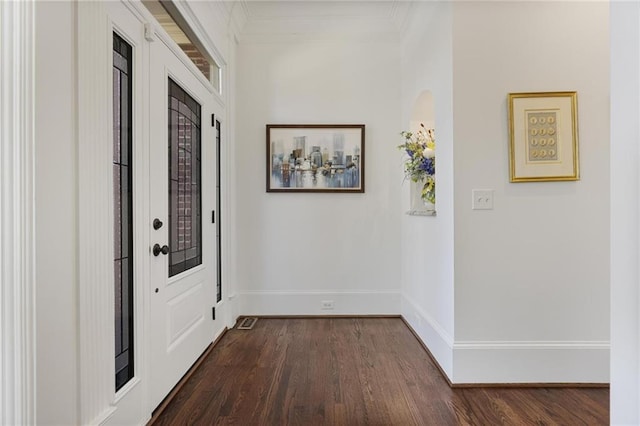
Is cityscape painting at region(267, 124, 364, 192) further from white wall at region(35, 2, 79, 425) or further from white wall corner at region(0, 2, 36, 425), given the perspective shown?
white wall corner at region(0, 2, 36, 425)

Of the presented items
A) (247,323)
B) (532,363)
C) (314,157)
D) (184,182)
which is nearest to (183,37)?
(184,182)

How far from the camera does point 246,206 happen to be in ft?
11.5

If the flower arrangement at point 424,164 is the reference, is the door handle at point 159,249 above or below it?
below

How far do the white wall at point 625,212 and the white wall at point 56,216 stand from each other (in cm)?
174

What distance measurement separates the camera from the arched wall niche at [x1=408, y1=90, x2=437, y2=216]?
3000mm

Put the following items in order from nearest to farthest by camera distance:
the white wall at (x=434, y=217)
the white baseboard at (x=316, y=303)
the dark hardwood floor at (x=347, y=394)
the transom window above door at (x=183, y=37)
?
the dark hardwood floor at (x=347, y=394) < the transom window above door at (x=183, y=37) < the white wall at (x=434, y=217) < the white baseboard at (x=316, y=303)

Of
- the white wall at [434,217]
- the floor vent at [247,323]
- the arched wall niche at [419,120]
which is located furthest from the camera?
the floor vent at [247,323]

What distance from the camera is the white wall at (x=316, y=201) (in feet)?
11.5

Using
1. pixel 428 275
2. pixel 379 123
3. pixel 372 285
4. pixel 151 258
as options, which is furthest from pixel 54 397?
pixel 379 123

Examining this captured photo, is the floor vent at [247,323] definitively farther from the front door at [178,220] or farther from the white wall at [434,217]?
the white wall at [434,217]

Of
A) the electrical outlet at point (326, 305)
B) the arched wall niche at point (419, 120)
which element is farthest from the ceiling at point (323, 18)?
the electrical outlet at point (326, 305)

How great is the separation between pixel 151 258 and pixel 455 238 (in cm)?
181

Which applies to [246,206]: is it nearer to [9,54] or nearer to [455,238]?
[455,238]

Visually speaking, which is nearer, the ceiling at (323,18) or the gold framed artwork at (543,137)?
the gold framed artwork at (543,137)
